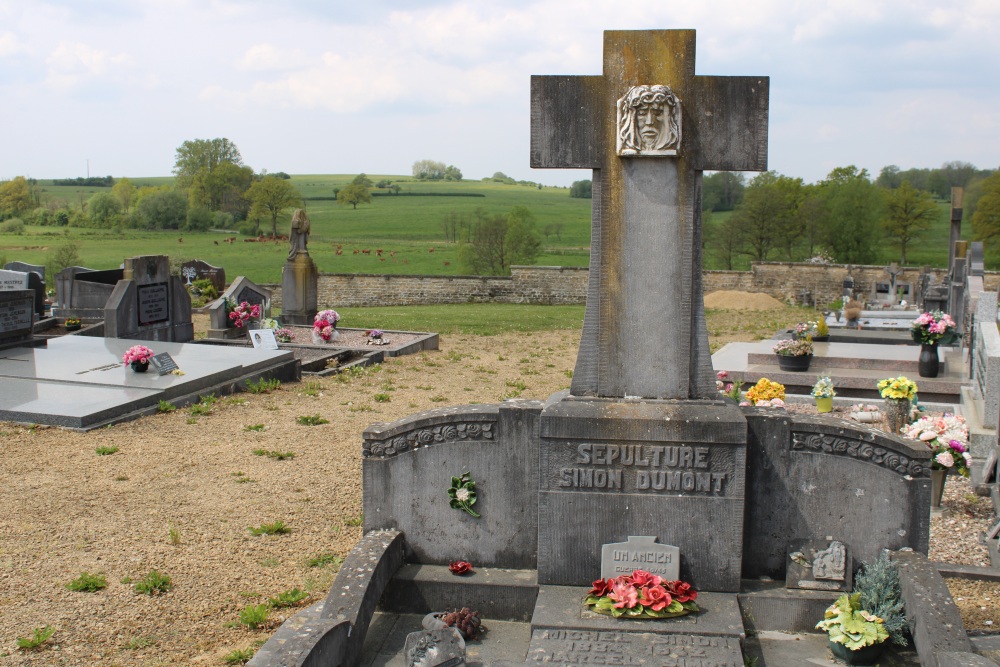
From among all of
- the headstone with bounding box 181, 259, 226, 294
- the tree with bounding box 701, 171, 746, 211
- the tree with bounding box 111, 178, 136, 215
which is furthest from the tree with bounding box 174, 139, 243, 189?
the headstone with bounding box 181, 259, 226, 294

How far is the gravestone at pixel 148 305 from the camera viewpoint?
15.2 meters

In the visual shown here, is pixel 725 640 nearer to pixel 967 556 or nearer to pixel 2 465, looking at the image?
pixel 967 556

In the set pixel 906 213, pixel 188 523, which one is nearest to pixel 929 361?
pixel 188 523

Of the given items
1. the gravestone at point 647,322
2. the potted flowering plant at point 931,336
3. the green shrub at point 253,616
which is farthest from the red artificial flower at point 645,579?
the potted flowering plant at point 931,336

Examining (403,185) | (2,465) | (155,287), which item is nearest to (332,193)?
(403,185)

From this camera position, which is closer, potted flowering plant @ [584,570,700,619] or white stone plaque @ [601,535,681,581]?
potted flowering plant @ [584,570,700,619]

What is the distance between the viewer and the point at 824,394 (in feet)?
39.8

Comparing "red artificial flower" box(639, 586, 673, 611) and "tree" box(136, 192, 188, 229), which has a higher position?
"tree" box(136, 192, 188, 229)

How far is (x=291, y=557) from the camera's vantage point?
7023mm

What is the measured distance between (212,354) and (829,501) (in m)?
10.8

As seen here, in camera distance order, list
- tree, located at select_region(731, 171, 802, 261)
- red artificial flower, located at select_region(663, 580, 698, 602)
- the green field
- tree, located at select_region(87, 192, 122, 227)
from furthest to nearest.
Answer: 1. tree, located at select_region(87, 192, 122, 227)
2. the green field
3. tree, located at select_region(731, 171, 802, 261)
4. red artificial flower, located at select_region(663, 580, 698, 602)

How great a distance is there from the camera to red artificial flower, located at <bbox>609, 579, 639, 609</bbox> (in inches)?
189

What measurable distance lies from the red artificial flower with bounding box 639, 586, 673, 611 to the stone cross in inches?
42.7

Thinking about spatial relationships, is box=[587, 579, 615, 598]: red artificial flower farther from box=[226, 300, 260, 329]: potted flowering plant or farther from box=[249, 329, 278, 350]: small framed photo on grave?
box=[226, 300, 260, 329]: potted flowering plant
